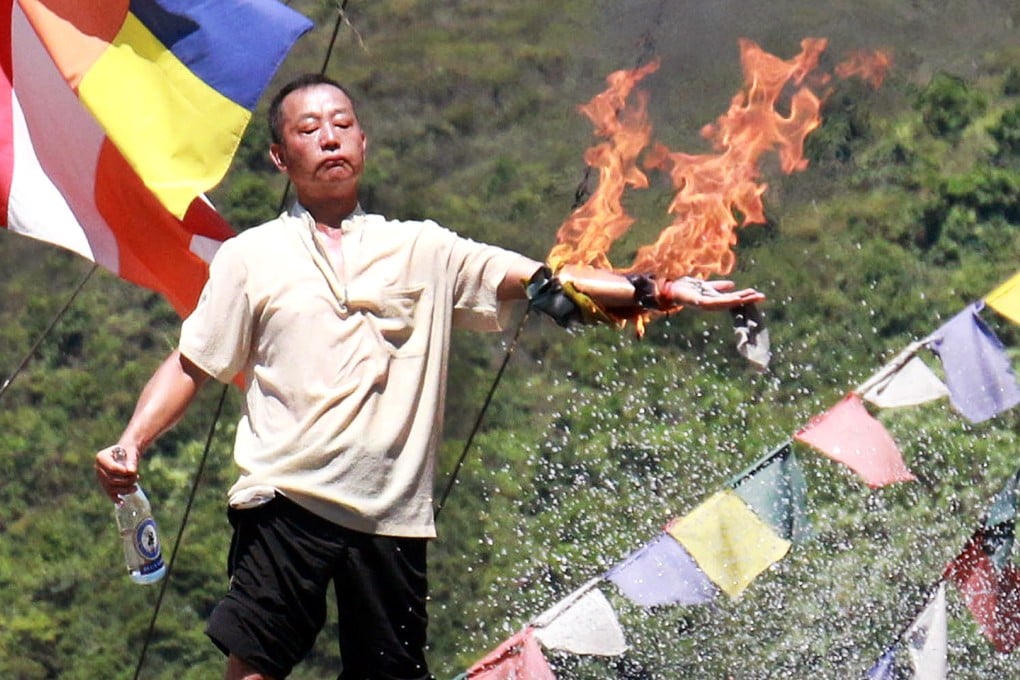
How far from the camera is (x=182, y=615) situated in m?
6.84

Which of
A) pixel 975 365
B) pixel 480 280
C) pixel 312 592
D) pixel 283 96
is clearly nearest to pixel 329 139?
pixel 283 96

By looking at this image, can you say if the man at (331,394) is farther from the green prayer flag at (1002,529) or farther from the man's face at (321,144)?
the green prayer flag at (1002,529)

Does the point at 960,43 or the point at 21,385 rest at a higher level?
the point at 960,43

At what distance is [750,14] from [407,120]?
1446mm

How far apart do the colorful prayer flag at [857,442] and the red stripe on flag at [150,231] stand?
4.08ft

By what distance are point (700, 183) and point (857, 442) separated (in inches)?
25.5

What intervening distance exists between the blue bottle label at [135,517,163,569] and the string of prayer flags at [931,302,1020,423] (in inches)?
56.7

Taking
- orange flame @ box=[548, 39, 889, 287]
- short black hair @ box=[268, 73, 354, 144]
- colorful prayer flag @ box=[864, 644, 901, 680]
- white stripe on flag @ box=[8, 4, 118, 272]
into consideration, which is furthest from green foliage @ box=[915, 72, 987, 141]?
short black hair @ box=[268, 73, 354, 144]

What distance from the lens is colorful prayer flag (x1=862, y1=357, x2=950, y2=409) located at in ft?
12.3

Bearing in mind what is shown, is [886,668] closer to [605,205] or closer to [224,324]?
[605,205]

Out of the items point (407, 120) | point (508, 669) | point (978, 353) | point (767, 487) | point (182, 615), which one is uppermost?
point (978, 353)

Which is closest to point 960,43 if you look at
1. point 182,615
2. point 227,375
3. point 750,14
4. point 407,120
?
point 750,14

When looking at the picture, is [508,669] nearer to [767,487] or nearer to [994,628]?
[767,487]

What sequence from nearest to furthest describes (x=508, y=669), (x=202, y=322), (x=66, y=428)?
1. (x=202, y=322)
2. (x=508, y=669)
3. (x=66, y=428)
